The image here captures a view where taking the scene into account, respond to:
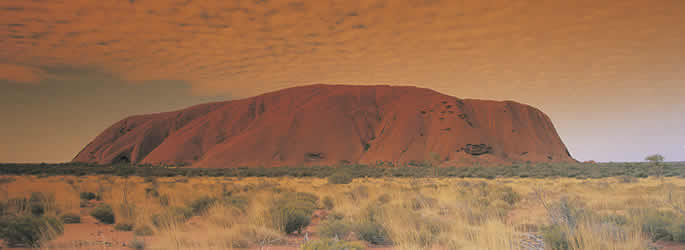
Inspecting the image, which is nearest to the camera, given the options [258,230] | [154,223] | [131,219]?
[258,230]

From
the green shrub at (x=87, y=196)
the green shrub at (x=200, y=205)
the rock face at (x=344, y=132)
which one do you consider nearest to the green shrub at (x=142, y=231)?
the green shrub at (x=200, y=205)

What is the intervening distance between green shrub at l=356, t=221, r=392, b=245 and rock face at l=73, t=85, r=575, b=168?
5040cm

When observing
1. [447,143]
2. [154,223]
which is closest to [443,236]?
[154,223]

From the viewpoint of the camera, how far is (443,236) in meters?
6.14

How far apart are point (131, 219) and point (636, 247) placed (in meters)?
9.10

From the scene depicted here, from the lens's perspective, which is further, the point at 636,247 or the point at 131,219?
the point at 131,219

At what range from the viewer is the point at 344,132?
64250 millimetres

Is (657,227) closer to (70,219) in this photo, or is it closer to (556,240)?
(556,240)

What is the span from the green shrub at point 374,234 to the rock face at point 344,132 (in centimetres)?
5040

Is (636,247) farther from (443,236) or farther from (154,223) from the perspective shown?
(154,223)

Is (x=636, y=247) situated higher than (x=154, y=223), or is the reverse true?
(x=636, y=247)

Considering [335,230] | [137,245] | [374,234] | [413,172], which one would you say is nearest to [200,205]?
[137,245]

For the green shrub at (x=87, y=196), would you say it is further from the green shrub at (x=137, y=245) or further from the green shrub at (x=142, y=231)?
the green shrub at (x=137, y=245)

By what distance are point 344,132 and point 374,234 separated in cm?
5780
